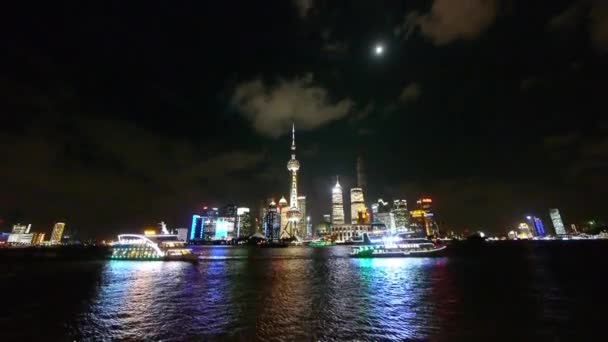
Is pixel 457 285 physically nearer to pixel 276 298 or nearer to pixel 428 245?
pixel 276 298

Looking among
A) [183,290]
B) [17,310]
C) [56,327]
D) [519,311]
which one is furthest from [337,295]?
[17,310]

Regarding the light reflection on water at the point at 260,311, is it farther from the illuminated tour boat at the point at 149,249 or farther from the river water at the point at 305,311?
the illuminated tour boat at the point at 149,249

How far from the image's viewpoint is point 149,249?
86.7 meters

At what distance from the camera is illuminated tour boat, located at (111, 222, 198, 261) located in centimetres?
8525

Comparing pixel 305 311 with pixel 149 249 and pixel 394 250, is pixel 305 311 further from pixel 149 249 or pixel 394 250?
pixel 394 250

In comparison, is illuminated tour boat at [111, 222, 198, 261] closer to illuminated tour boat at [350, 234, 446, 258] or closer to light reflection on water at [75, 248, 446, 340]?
light reflection on water at [75, 248, 446, 340]

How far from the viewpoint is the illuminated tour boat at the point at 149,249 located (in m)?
85.2

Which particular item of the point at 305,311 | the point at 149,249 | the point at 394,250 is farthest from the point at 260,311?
the point at 394,250

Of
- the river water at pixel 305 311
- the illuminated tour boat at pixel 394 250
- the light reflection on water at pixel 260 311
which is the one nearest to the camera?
the river water at pixel 305 311

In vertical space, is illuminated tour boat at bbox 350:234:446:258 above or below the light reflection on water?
above

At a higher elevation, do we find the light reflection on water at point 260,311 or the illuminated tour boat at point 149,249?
the illuminated tour boat at point 149,249

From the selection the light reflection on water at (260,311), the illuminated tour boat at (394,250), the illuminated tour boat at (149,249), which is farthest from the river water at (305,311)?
the illuminated tour boat at (394,250)

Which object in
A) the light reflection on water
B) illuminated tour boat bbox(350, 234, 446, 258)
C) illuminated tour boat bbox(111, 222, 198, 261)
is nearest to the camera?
the light reflection on water

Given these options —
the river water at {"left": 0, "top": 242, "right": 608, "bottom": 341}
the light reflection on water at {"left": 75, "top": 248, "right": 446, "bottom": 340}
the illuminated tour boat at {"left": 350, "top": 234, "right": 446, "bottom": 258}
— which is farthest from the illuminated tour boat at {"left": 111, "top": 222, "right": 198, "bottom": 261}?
the illuminated tour boat at {"left": 350, "top": 234, "right": 446, "bottom": 258}
